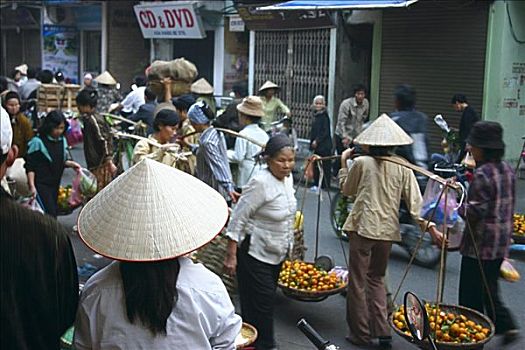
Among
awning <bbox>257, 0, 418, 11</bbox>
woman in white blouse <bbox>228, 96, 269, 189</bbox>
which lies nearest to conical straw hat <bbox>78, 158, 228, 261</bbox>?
woman in white blouse <bbox>228, 96, 269, 189</bbox>

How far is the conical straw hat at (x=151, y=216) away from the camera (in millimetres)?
2654

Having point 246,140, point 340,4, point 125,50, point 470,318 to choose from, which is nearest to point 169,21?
point 125,50

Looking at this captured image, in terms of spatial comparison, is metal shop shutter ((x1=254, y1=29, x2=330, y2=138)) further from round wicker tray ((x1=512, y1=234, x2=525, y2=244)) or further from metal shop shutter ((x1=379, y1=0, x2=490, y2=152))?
round wicker tray ((x1=512, y1=234, x2=525, y2=244))

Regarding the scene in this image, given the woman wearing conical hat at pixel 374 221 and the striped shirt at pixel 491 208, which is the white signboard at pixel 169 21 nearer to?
the woman wearing conical hat at pixel 374 221

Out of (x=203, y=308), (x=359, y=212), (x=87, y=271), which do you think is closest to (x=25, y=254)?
(x=203, y=308)

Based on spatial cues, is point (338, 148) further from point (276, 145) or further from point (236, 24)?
point (276, 145)

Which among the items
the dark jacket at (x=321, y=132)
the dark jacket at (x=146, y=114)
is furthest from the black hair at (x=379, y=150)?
the dark jacket at (x=321, y=132)

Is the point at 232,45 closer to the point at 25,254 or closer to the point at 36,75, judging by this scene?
the point at 36,75

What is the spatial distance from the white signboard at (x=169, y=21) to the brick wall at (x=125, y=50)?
68.5 inches

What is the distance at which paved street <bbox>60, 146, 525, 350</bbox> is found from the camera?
5.79m

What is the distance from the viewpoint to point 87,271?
7336 millimetres

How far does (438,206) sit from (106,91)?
12.2 meters

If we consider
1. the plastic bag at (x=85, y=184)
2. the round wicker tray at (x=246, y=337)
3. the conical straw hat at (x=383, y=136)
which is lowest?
the round wicker tray at (x=246, y=337)

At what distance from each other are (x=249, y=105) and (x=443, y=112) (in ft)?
21.3
